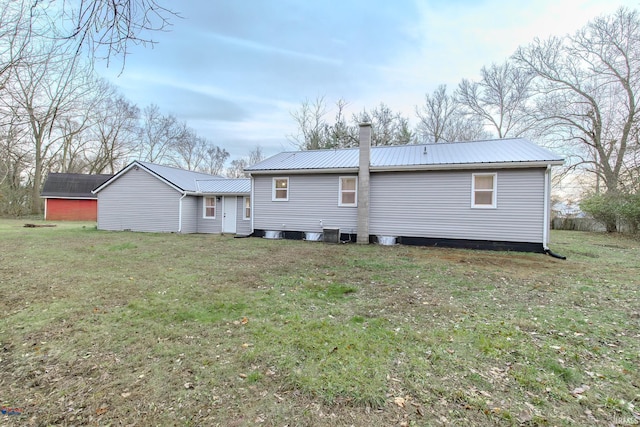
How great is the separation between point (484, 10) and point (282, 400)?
419 inches

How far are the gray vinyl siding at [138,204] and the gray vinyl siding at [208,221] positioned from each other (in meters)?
1.30

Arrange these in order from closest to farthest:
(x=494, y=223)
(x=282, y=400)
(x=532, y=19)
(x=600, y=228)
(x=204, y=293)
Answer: (x=282, y=400)
(x=204, y=293)
(x=532, y=19)
(x=494, y=223)
(x=600, y=228)

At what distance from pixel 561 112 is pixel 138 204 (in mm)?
27206

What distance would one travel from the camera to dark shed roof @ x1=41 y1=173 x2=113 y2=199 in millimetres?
25875

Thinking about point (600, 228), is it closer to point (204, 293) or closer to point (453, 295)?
point (453, 295)

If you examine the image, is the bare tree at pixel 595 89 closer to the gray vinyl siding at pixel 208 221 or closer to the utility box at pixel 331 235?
the utility box at pixel 331 235

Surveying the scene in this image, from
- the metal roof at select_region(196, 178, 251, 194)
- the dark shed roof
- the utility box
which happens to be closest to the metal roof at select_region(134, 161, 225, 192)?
the metal roof at select_region(196, 178, 251, 194)

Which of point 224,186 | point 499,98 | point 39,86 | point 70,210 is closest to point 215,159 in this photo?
point 70,210

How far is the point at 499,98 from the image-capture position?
2431 cm

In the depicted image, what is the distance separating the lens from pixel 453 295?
510 cm

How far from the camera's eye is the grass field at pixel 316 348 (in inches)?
88.1

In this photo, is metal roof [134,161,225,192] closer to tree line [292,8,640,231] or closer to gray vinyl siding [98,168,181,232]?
gray vinyl siding [98,168,181,232]

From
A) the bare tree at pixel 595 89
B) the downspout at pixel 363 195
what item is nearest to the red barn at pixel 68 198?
the downspout at pixel 363 195

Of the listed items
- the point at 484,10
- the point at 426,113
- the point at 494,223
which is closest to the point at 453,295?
the point at 494,223
